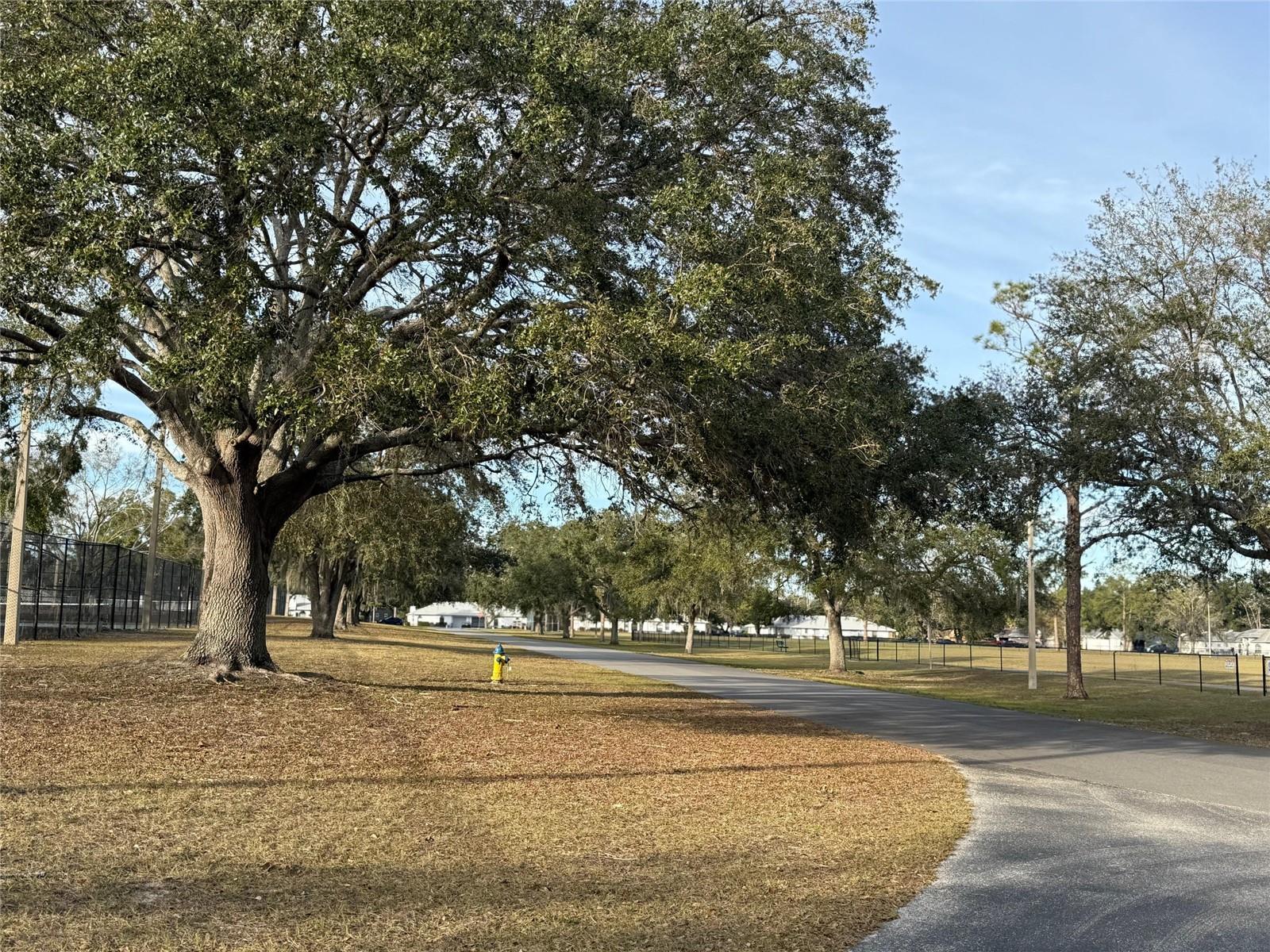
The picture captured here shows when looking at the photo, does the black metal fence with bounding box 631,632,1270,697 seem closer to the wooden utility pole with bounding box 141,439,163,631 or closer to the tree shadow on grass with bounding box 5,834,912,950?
the tree shadow on grass with bounding box 5,834,912,950

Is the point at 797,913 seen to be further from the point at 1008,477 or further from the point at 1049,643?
the point at 1049,643

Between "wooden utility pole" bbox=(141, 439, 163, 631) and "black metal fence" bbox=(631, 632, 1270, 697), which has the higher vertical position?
"wooden utility pole" bbox=(141, 439, 163, 631)

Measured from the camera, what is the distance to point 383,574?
171ft

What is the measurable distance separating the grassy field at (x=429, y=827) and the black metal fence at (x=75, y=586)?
15552mm

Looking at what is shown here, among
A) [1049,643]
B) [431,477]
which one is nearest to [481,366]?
[431,477]

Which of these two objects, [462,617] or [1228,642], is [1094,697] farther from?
[462,617]

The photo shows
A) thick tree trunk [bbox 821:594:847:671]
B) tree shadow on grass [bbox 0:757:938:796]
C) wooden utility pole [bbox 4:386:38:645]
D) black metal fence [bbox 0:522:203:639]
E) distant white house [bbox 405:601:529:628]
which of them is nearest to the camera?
tree shadow on grass [bbox 0:757:938:796]

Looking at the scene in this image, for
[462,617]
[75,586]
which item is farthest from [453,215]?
[462,617]

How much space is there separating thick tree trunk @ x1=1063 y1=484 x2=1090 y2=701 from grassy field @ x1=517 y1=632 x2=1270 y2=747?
749 mm

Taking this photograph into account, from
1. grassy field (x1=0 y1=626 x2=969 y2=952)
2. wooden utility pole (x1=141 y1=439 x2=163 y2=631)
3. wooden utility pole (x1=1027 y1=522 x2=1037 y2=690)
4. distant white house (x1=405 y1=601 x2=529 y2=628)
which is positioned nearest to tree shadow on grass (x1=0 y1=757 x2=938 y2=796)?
grassy field (x1=0 y1=626 x2=969 y2=952)

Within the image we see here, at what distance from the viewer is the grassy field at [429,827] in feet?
18.4

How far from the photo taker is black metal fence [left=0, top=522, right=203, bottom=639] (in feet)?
98.0

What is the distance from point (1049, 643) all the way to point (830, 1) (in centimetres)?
14697

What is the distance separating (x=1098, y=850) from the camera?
8336mm
